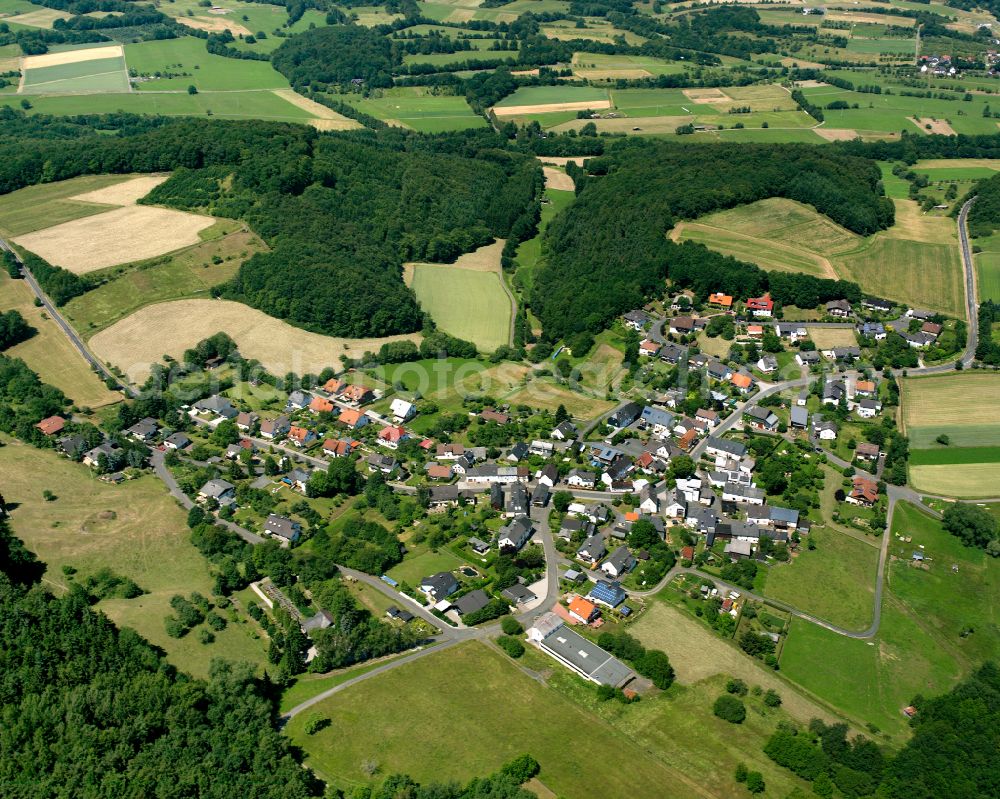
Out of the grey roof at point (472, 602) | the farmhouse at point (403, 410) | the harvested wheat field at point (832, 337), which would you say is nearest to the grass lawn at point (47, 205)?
the farmhouse at point (403, 410)

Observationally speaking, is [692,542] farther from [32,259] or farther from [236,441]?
[32,259]

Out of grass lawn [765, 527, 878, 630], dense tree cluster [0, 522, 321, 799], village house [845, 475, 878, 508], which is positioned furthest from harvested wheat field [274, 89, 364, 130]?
grass lawn [765, 527, 878, 630]

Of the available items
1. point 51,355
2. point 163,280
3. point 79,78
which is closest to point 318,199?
point 163,280

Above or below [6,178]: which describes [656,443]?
below

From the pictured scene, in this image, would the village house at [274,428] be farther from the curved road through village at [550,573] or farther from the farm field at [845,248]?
the farm field at [845,248]

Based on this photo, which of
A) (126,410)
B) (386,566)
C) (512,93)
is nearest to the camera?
(386,566)

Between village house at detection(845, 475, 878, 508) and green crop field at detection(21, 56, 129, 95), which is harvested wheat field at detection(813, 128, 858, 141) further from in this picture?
green crop field at detection(21, 56, 129, 95)

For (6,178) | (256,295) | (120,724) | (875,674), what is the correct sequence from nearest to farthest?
(120,724) < (875,674) < (256,295) < (6,178)

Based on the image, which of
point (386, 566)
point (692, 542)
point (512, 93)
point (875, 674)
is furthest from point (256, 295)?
point (512, 93)
